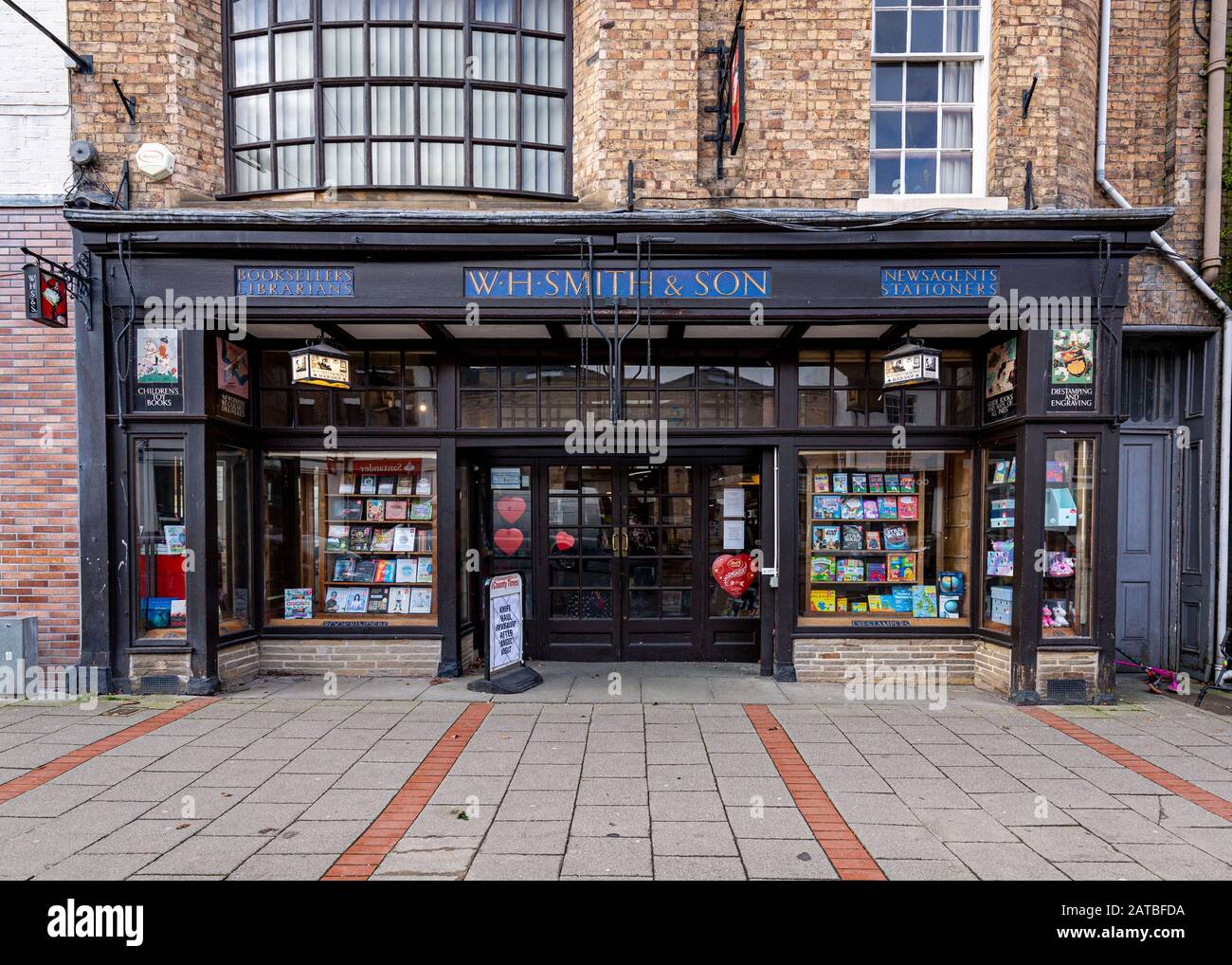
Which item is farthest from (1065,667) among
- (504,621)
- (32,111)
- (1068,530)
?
(32,111)

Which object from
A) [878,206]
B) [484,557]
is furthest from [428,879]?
[878,206]

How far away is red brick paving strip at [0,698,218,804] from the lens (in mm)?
4508

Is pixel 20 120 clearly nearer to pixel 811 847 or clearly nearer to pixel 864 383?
pixel 864 383

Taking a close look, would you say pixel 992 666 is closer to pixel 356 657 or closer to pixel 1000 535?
pixel 1000 535

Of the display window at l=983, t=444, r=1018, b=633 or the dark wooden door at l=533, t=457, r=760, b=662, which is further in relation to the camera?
the dark wooden door at l=533, t=457, r=760, b=662

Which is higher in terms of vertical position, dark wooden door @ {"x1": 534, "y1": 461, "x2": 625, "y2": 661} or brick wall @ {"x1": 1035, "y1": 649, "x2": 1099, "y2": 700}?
dark wooden door @ {"x1": 534, "y1": 461, "x2": 625, "y2": 661}

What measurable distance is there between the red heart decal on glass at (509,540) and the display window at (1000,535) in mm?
5247

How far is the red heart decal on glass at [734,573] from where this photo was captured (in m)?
7.68

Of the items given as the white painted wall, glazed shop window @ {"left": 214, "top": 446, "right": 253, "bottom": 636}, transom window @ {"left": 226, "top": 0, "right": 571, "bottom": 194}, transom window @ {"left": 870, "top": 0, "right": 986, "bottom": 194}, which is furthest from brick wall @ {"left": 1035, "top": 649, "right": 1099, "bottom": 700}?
the white painted wall

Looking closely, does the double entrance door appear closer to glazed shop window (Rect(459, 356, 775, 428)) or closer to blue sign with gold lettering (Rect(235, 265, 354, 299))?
glazed shop window (Rect(459, 356, 775, 428))

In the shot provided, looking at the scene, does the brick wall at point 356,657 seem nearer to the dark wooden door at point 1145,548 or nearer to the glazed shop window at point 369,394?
the glazed shop window at point 369,394

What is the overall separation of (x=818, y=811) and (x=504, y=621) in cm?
370

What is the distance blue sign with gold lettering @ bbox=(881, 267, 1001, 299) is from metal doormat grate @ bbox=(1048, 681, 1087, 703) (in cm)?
389

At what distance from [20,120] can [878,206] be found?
895 cm
